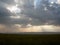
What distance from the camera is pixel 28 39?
1.22 m

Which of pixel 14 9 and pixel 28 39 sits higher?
pixel 14 9

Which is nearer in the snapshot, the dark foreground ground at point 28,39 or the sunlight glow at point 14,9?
the dark foreground ground at point 28,39

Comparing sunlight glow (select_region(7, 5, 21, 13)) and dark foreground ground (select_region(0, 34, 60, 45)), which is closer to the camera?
→ dark foreground ground (select_region(0, 34, 60, 45))

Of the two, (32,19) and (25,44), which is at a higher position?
(32,19)

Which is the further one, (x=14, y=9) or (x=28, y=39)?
(x=14, y=9)

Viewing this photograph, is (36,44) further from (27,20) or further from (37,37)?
(27,20)

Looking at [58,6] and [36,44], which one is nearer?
[36,44]

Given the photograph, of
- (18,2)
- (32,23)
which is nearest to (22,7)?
(18,2)

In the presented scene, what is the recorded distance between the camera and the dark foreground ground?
1206 mm

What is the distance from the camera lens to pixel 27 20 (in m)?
1.33

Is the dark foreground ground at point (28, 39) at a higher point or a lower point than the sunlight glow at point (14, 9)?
lower

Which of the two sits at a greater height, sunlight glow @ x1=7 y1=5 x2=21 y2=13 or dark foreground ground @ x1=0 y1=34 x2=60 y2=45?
sunlight glow @ x1=7 y1=5 x2=21 y2=13

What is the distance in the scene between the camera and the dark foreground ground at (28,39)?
1206 mm

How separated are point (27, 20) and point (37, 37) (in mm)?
208
